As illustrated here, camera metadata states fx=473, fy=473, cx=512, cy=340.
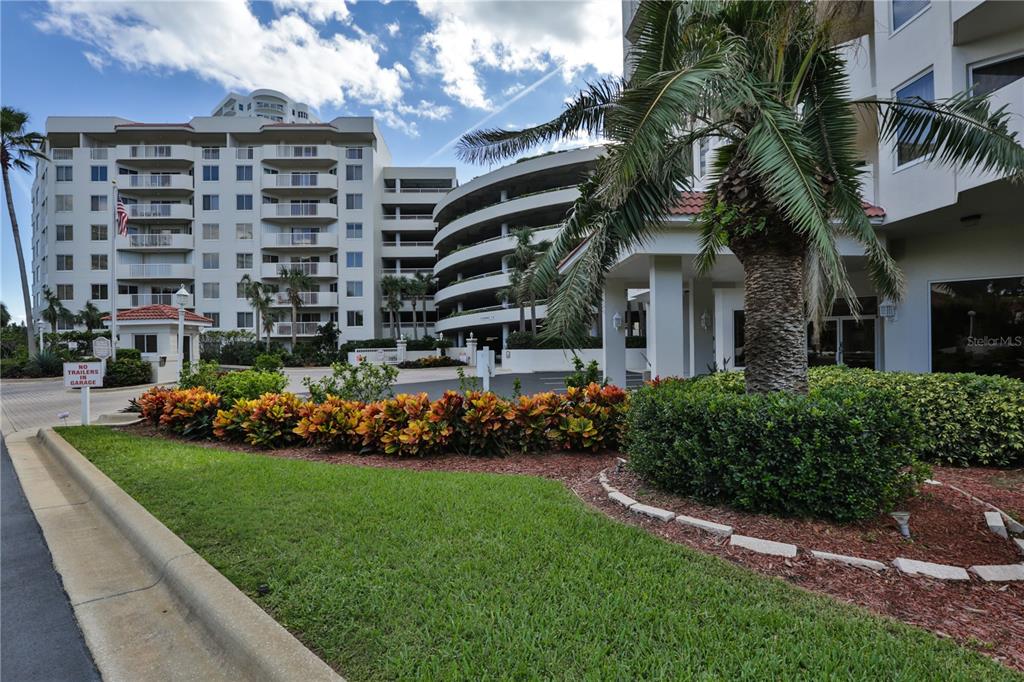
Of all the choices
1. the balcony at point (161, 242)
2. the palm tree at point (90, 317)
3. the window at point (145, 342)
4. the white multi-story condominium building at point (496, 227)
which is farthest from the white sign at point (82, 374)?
the palm tree at point (90, 317)

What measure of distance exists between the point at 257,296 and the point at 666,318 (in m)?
39.9

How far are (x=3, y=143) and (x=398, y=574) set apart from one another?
129 ft

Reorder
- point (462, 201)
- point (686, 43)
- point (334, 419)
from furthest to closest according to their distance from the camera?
1. point (462, 201)
2. point (334, 419)
3. point (686, 43)

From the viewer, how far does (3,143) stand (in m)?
27.0

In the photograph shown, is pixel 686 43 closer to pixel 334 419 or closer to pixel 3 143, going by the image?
pixel 334 419

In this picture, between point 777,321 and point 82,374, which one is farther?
point 82,374

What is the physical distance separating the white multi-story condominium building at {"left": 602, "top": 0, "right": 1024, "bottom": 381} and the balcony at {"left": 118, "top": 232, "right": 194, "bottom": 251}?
45.0 meters

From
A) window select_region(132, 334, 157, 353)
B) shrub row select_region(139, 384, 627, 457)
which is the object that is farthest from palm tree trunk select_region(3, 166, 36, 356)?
shrub row select_region(139, 384, 627, 457)

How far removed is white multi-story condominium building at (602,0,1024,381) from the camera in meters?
8.19

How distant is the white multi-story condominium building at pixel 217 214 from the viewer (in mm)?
42656

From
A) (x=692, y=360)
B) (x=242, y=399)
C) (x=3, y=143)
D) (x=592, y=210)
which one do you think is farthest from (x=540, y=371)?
(x=3, y=143)

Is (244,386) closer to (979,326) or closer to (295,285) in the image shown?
(979,326)

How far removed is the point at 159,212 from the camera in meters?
42.6

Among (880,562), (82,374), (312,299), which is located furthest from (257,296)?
(880,562)
